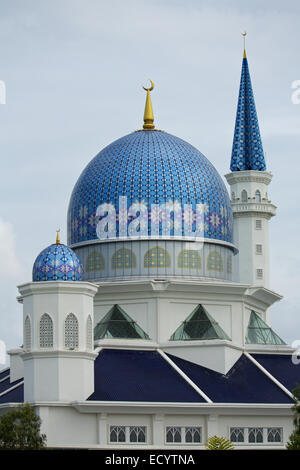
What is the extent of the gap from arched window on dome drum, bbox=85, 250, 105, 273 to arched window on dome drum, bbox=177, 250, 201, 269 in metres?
3.26

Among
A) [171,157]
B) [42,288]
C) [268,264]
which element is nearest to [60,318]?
[42,288]

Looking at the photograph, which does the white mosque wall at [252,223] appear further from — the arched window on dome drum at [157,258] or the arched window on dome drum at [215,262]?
the arched window on dome drum at [157,258]

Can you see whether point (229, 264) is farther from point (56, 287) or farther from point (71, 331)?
point (56, 287)

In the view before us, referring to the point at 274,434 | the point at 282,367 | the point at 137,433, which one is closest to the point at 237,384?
the point at 274,434

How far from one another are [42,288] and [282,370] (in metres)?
10.7

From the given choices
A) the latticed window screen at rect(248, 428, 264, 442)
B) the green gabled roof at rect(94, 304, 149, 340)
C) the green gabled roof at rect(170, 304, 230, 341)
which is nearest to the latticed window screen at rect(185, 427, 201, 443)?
the latticed window screen at rect(248, 428, 264, 442)

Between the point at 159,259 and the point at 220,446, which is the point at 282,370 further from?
the point at 220,446

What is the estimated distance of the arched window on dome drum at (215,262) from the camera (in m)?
49.2

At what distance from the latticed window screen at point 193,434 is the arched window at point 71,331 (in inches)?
203

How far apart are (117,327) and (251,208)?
14290 millimetres

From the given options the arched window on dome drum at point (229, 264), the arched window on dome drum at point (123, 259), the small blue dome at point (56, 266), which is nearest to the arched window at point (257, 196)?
the arched window on dome drum at point (229, 264)

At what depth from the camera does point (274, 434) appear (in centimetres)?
4388

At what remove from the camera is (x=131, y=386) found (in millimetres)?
42906

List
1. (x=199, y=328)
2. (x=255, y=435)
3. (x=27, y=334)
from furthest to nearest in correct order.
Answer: (x=199, y=328), (x=255, y=435), (x=27, y=334)
